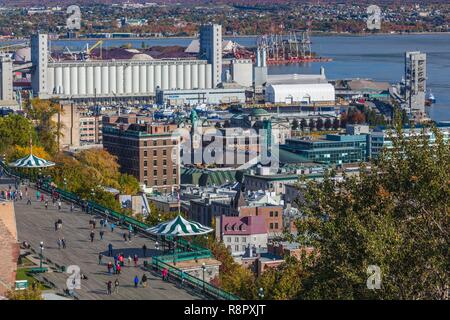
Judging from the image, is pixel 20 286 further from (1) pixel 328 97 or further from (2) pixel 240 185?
(1) pixel 328 97

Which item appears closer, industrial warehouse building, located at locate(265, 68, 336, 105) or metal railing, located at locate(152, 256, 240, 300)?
metal railing, located at locate(152, 256, 240, 300)

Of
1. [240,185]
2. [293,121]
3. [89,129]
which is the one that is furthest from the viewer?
[293,121]

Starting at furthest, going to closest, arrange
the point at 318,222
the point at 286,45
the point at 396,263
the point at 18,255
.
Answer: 1. the point at 286,45
2. the point at 18,255
3. the point at 318,222
4. the point at 396,263

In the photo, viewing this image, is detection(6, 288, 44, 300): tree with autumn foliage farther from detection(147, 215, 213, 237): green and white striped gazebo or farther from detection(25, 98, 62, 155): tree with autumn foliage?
detection(25, 98, 62, 155): tree with autumn foliage

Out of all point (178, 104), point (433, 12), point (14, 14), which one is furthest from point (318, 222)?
point (433, 12)

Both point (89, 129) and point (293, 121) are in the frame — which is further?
point (293, 121)

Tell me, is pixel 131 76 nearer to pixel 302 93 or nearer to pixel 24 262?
pixel 302 93

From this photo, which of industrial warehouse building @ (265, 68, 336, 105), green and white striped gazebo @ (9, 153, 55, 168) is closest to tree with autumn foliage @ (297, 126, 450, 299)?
green and white striped gazebo @ (9, 153, 55, 168)
